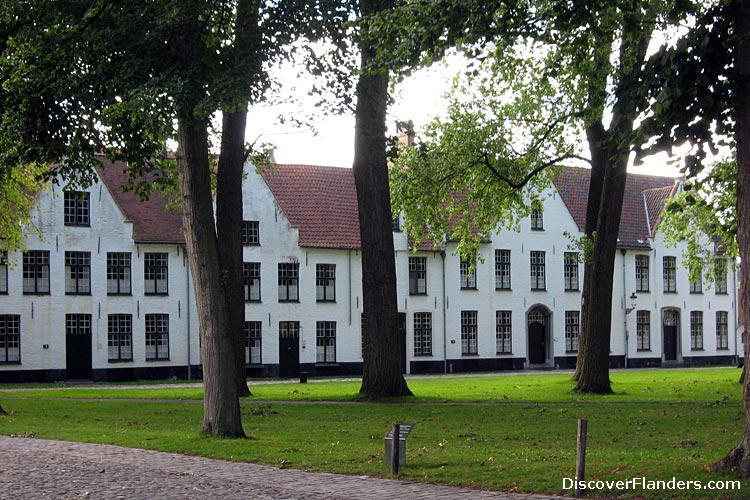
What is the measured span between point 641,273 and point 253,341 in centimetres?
2220

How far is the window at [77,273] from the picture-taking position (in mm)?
43500

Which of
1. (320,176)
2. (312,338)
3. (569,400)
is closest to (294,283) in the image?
(312,338)

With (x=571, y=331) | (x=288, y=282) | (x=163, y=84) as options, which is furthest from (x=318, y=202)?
(x=163, y=84)

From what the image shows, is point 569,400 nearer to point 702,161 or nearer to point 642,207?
point 702,161

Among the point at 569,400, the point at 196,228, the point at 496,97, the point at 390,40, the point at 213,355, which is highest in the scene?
the point at 496,97

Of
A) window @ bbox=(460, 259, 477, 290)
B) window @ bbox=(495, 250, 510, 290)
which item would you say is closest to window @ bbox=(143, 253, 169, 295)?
window @ bbox=(460, 259, 477, 290)

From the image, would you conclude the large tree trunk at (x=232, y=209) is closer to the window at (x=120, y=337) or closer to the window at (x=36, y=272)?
the window at (x=120, y=337)

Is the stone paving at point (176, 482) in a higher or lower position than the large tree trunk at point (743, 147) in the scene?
lower

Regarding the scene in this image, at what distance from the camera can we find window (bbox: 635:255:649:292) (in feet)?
185

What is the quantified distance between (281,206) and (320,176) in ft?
12.1

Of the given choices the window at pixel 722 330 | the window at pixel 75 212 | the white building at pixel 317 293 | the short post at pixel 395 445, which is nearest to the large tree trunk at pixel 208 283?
the short post at pixel 395 445

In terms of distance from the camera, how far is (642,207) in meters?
58.2

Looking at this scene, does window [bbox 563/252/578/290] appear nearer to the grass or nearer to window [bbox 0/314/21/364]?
the grass

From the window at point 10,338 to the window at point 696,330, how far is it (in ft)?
118
